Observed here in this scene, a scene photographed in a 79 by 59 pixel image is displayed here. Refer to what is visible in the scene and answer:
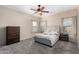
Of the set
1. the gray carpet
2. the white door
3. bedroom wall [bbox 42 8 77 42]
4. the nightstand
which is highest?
bedroom wall [bbox 42 8 77 42]

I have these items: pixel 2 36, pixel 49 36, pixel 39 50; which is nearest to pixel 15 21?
pixel 2 36

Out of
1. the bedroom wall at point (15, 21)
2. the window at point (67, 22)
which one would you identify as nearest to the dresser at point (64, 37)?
the window at point (67, 22)

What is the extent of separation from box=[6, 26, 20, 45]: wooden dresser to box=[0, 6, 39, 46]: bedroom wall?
21 cm

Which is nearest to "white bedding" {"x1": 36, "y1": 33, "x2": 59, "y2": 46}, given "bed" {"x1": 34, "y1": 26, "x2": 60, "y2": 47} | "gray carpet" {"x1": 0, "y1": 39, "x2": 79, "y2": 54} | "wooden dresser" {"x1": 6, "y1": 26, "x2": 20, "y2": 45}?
"bed" {"x1": 34, "y1": 26, "x2": 60, "y2": 47}

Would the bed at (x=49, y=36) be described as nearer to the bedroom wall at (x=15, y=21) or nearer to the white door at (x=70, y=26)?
the white door at (x=70, y=26)

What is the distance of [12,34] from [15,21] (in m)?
0.84

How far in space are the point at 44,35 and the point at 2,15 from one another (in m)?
2.45

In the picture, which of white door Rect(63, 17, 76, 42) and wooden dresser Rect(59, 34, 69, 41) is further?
wooden dresser Rect(59, 34, 69, 41)

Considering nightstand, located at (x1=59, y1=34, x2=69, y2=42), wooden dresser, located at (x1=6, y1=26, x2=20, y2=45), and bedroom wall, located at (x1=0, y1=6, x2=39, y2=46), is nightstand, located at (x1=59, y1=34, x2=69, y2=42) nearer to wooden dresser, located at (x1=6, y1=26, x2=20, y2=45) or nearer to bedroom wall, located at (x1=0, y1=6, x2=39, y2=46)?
bedroom wall, located at (x1=0, y1=6, x2=39, y2=46)

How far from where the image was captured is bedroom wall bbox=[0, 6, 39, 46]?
3680mm

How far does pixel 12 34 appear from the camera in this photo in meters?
4.04

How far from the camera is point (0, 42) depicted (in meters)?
3.66

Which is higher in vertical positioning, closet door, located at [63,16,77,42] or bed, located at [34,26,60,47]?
closet door, located at [63,16,77,42]
